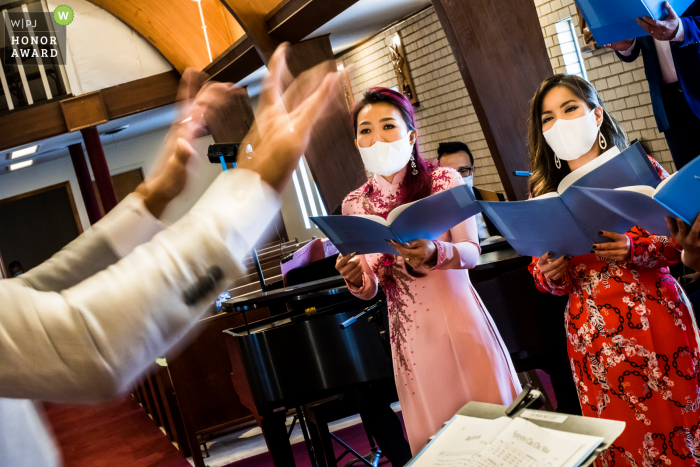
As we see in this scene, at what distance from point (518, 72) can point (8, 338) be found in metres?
4.09

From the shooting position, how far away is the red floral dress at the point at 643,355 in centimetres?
173

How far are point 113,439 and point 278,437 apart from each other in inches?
124

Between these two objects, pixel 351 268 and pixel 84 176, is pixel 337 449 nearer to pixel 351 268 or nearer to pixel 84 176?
pixel 351 268

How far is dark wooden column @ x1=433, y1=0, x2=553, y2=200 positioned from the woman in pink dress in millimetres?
2129

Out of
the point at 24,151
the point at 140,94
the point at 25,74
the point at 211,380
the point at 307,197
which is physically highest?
the point at 25,74

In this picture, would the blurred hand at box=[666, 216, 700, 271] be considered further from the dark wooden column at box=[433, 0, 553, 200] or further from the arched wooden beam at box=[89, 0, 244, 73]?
the arched wooden beam at box=[89, 0, 244, 73]

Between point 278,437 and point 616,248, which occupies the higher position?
point 616,248

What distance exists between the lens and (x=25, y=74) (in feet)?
33.2

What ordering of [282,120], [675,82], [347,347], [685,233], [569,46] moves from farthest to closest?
[569,46] → [347,347] → [675,82] → [685,233] → [282,120]

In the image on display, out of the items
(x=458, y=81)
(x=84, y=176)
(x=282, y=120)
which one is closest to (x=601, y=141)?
(x=282, y=120)

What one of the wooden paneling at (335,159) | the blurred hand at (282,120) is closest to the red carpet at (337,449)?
the wooden paneling at (335,159)

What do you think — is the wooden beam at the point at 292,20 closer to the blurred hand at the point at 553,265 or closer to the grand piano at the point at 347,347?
the grand piano at the point at 347,347

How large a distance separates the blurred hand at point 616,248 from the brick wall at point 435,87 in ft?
17.9

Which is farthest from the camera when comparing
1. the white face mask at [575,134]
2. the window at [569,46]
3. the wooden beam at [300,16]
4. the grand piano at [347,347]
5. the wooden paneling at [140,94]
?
the wooden paneling at [140,94]
